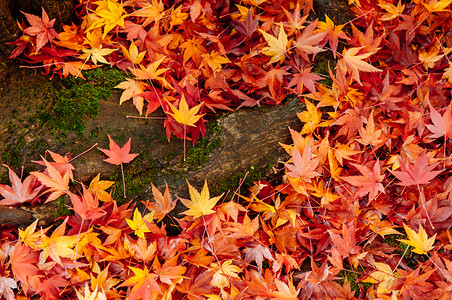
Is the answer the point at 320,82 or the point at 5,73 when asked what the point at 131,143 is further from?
the point at 320,82

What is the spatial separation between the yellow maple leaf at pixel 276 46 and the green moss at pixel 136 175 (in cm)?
88

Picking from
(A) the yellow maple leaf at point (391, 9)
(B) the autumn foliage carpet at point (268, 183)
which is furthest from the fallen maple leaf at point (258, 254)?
(A) the yellow maple leaf at point (391, 9)

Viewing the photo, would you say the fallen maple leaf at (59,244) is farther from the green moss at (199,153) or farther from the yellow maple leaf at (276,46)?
the yellow maple leaf at (276,46)

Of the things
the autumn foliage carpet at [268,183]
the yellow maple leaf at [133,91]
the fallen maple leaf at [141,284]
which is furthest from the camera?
the yellow maple leaf at [133,91]

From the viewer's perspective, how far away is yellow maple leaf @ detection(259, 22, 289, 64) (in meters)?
1.66

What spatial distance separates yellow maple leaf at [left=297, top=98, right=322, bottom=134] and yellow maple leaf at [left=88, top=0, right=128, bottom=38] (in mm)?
1144

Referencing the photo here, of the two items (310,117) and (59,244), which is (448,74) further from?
(59,244)

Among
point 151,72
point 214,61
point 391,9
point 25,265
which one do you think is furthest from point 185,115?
point 391,9

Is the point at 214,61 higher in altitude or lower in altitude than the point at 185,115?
higher

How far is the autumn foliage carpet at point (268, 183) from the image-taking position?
5.23ft

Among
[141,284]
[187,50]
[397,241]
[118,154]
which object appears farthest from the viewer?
[187,50]

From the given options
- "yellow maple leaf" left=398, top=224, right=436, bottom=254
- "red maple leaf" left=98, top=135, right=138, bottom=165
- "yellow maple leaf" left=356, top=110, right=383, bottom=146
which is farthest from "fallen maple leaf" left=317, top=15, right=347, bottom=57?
"red maple leaf" left=98, top=135, right=138, bottom=165

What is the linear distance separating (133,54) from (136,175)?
70 centimetres

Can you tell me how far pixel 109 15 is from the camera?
1742 mm
